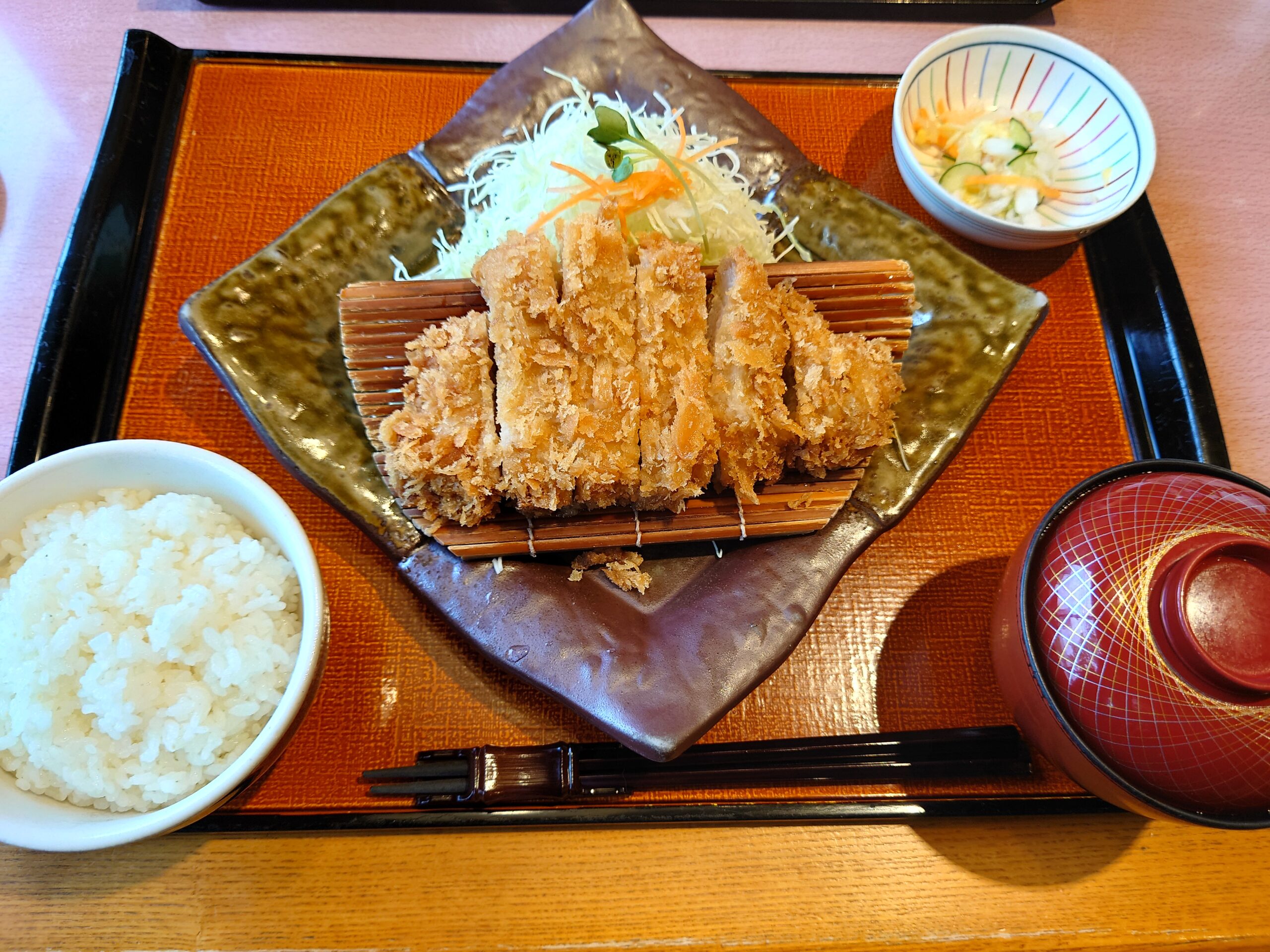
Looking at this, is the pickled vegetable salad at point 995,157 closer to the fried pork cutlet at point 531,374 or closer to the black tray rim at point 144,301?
the black tray rim at point 144,301

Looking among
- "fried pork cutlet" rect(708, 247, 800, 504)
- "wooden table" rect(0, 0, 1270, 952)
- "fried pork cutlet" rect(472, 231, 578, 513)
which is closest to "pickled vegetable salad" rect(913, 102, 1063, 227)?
"fried pork cutlet" rect(708, 247, 800, 504)

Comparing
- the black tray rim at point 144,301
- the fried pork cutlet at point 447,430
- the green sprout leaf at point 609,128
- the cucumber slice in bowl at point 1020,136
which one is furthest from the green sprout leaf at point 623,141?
the cucumber slice in bowl at point 1020,136

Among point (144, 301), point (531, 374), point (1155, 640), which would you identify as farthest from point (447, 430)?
point (1155, 640)

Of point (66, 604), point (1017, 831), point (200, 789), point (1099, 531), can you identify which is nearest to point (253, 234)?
point (66, 604)

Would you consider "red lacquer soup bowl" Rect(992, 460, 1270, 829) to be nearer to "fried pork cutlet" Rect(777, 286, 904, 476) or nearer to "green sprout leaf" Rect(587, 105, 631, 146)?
"fried pork cutlet" Rect(777, 286, 904, 476)

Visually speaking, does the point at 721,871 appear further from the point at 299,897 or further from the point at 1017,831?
the point at 299,897

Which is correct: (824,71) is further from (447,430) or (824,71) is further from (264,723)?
(264,723)

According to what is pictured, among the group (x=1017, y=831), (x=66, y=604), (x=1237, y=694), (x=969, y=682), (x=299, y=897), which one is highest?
(x=1237, y=694)
